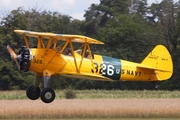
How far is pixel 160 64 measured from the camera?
26812mm

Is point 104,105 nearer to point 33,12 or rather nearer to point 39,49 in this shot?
point 39,49

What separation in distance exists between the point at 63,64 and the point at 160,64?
5.23 meters

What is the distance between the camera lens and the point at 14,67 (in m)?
53.1

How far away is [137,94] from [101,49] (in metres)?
13.8

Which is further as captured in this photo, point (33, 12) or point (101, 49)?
point (33, 12)

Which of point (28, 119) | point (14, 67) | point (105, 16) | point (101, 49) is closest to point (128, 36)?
point (101, 49)

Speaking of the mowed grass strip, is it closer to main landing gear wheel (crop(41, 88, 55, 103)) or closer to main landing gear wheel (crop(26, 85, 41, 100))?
main landing gear wheel (crop(26, 85, 41, 100))

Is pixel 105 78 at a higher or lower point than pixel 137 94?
higher

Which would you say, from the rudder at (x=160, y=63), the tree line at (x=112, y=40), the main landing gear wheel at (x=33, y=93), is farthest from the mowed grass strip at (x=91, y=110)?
the tree line at (x=112, y=40)

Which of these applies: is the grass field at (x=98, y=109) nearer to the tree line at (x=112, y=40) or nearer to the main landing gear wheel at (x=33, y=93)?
the main landing gear wheel at (x=33, y=93)

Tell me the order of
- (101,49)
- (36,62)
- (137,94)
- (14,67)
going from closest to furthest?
(36,62)
(137,94)
(14,67)
(101,49)

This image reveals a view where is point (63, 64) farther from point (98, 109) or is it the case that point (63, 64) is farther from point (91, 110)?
point (98, 109)

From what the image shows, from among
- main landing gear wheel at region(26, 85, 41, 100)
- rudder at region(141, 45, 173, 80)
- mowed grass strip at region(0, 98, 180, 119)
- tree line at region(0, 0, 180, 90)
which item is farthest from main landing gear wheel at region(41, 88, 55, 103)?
tree line at region(0, 0, 180, 90)

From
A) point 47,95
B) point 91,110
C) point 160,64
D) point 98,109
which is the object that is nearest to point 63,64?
point 47,95
